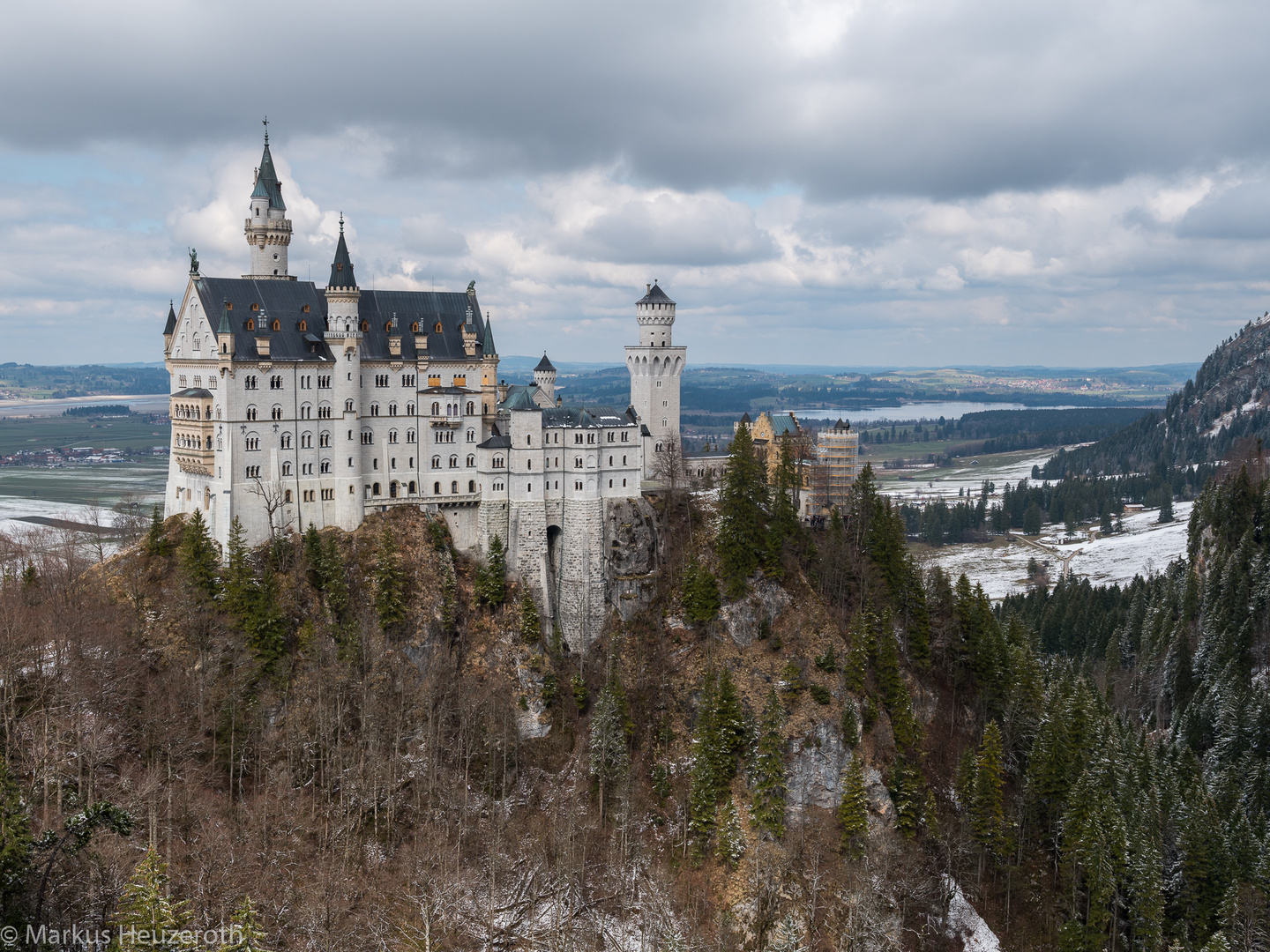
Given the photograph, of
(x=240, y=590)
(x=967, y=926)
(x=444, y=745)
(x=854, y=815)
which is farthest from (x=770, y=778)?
(x=240, y=590)

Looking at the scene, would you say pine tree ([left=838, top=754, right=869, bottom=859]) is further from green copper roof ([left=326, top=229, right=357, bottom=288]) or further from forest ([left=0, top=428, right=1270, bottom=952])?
green copper roof ([left=326, top=229, right=357, bottom=288])

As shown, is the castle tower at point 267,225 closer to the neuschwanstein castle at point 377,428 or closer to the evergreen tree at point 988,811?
the neuschwanstein castle at point 377,428

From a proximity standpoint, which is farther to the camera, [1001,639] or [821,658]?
[1001,639]

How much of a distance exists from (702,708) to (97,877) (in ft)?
153

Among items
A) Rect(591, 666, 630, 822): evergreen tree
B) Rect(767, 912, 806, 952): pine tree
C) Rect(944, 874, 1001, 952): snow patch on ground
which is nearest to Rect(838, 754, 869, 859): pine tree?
Rect(767, 912, 806, 952): pine tree

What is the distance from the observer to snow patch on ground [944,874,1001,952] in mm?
79938

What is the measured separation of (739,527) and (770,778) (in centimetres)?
2211

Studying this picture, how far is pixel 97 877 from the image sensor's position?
4972 cm

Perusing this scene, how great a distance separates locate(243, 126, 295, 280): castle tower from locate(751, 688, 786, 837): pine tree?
5795 cm

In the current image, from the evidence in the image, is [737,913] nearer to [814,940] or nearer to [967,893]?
[814,940]

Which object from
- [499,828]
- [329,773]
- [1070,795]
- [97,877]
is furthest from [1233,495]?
[97,877]

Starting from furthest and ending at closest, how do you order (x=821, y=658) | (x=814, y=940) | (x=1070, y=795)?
(x=821, y=658)
(x=1070, y=795)
(x=814, y=940)

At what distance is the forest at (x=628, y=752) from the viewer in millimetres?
69375

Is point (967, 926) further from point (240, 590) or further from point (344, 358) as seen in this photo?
point (344, 358)
